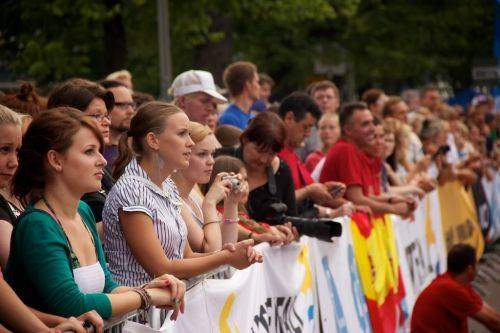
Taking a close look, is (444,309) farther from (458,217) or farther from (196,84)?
(458,217)

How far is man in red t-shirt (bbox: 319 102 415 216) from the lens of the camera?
34.8ft

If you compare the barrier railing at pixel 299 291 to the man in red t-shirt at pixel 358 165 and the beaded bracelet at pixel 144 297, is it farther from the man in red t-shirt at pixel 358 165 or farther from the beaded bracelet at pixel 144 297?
the man in red t-shirt at pixel 358 165

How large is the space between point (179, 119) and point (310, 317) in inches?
93.0

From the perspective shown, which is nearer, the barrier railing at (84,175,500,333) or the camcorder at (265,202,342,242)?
the barrier railing at (84,175,500,333)

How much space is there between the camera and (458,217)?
52.7ft

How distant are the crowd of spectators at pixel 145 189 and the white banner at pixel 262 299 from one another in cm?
15

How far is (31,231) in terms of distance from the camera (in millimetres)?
4676

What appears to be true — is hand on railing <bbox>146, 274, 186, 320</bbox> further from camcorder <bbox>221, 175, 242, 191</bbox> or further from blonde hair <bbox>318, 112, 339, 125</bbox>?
blonde hair <bbox>318, 112, 339, 125</bbox>

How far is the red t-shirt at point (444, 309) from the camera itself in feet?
32.6

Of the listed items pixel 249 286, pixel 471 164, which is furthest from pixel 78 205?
pixel 471 164

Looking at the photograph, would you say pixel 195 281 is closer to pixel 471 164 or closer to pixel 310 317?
pixel 310 317

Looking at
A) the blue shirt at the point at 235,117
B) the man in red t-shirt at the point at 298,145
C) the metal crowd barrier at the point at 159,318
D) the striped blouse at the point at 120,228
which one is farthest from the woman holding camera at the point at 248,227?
the blue shirt at the point at 235,117

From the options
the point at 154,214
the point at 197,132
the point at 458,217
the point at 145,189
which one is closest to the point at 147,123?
the point at 145,189

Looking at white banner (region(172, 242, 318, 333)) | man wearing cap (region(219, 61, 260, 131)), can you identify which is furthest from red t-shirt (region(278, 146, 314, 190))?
white banner (region(172, 242, 318, 333))
